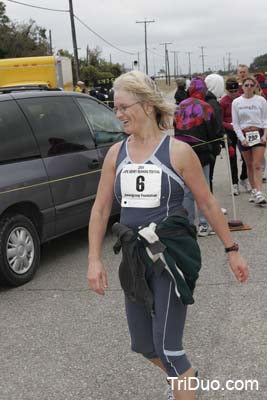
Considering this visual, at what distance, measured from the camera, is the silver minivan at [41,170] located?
17.0ft

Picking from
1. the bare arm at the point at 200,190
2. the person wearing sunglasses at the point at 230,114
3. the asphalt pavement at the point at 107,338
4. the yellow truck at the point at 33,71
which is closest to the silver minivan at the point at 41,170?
the asphalt pavement at the point at 107,338

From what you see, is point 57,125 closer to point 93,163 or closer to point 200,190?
point 93,163

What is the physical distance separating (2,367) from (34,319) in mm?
788

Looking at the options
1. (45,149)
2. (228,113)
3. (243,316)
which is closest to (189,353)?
(243,316)

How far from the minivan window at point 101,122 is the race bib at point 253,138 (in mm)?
2058

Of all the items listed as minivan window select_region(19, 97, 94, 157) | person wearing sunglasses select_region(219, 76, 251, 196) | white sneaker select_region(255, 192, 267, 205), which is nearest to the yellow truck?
person wearing sunglasses select_region(219, 76, 251, 196)

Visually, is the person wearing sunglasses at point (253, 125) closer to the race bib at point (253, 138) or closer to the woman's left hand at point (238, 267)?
the race bib at point (253, 138)

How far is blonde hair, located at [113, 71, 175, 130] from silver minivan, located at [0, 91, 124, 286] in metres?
2.70

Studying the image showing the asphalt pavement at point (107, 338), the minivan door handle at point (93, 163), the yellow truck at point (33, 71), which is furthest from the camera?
the yellow truck at point (33, 71)

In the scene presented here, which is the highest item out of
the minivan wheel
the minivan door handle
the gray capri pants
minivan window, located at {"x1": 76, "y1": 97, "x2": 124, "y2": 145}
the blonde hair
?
the blonde hair

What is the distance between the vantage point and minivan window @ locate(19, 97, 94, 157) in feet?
18.7

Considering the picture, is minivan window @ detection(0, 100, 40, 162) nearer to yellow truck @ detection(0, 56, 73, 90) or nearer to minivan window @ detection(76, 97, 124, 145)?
minivan window @ detection(76, 97, 124, 145)

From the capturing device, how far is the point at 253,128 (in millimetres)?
8016

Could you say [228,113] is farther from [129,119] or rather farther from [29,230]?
[129,119]
